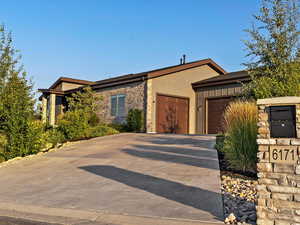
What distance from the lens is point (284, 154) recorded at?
388 centimetres

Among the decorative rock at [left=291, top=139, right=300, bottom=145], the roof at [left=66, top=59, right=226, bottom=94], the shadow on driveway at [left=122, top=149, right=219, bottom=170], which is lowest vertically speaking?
the shadow on driveway at [left=122, top=149, right=219, bottom=170]

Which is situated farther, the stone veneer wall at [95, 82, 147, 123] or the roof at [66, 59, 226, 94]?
the stone veneer wall at [95, 82, 147, 123]

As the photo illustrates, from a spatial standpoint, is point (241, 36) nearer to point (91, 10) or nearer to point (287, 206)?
point (287, 206)

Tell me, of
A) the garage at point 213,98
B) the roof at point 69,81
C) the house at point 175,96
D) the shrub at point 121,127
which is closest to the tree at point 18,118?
the house at point 175,96

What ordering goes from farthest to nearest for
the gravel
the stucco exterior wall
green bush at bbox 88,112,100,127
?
1. green bush at bbox 88,112,100,127
2. the stucco exterior wall
3. the gravel

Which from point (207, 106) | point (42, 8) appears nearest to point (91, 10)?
point (42, 8)

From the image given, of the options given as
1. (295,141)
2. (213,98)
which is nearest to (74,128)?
(213,98)

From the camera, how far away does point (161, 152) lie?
10156mm

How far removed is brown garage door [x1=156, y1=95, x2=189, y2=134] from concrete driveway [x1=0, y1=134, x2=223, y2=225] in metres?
8.19

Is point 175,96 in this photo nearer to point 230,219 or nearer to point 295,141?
point 230,219

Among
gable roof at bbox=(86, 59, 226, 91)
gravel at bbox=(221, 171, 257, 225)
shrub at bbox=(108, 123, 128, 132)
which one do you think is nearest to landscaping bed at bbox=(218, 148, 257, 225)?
gravel at bbox=(221, 171, 257, 225)

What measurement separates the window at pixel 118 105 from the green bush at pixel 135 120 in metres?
1.44

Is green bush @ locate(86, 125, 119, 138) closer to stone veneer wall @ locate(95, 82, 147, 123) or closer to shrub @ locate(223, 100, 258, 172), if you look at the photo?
stone veneer wall @ locate(95, 82, 147, 123)

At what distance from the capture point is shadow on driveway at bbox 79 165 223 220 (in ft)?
16.3
